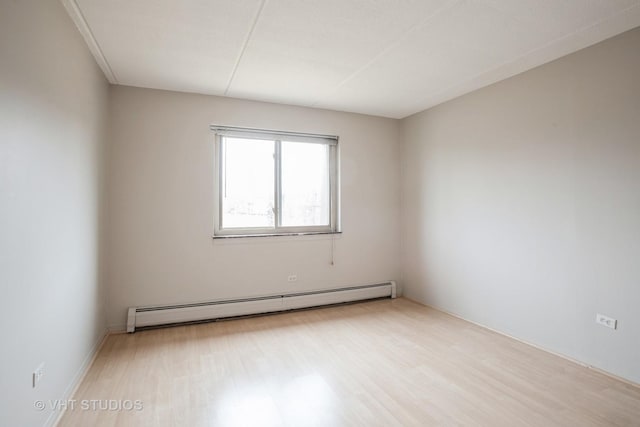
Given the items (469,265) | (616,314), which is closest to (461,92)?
(469,265)

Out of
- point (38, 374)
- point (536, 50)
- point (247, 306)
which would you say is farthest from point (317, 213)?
point (38, 374)

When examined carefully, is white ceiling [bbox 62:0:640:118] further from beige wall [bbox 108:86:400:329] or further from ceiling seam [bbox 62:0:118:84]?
beige wall [bbox 108:86:400:329]

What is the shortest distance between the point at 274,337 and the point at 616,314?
2.89m

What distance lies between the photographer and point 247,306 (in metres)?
3.82

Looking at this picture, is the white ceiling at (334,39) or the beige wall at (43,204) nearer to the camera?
the beige wall at (43,204)

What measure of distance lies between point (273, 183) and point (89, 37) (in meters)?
2.27

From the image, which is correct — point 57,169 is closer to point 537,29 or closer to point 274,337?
point 274,337

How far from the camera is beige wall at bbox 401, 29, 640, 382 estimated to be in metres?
2.43

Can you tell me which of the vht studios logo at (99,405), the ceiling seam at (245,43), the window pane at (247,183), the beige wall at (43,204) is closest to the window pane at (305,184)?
the window pane at (247,183)

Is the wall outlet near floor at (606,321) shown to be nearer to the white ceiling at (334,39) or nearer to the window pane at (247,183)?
the white ceiling at (334,39)

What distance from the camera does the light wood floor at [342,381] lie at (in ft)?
6.56

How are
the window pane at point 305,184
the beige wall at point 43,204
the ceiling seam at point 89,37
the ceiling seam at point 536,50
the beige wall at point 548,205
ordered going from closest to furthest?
the beige wall at point 43,204
the ceiling seam at point 89,37
the ceiling seam at point 536,50
the beige wall at point 548,205
the window pane at point 305,184

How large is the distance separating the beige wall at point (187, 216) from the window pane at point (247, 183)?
23 cm

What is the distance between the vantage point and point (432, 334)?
3.33 metres
